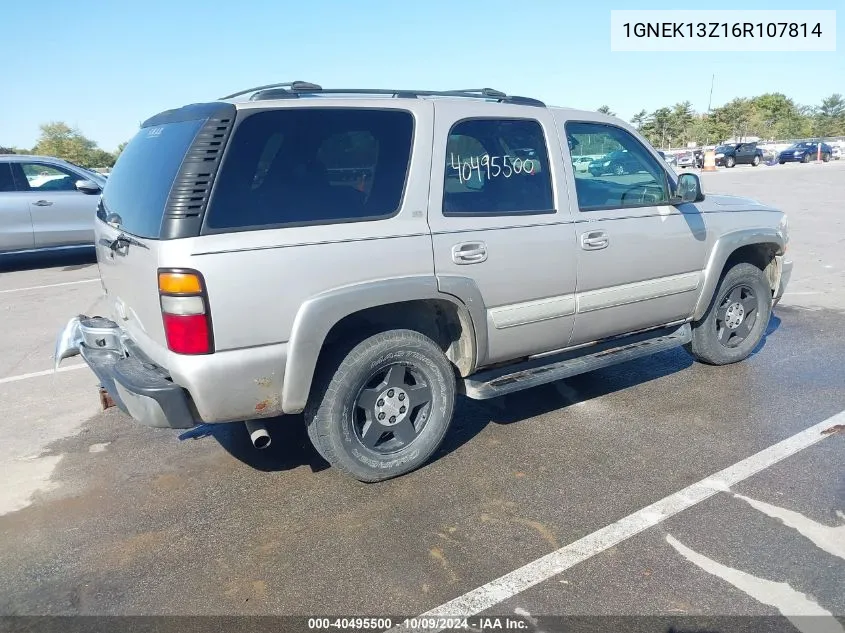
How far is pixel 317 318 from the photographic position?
324 cm

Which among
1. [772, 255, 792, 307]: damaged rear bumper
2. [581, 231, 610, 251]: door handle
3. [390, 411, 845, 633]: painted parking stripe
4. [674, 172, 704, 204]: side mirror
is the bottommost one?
[390, 411, 845, 633]: painted parking stripe

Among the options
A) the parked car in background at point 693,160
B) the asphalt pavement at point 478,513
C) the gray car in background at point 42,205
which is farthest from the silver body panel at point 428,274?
the parked car in background at point 693,160

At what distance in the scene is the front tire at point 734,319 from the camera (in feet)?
17.1

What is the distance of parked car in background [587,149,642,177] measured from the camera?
454cm

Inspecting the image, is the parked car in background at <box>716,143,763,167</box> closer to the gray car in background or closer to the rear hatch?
the gray car in background

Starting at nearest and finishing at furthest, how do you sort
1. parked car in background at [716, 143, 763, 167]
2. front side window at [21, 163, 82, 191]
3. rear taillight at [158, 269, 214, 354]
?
rear taillight at [158, 269, 214, 354] → front side window at [21, 163, 82, 191] → parked car in background at [716, 143, 763, 167]

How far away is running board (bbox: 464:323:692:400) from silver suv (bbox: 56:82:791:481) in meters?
0.02

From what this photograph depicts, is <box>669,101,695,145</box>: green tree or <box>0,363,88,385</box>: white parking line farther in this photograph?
<box>669,101,695,145</box>: green tree

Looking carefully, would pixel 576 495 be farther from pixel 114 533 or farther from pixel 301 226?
pixel 114 533

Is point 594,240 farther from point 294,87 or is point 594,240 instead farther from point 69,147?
point 69,147

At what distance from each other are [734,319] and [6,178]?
10.4 meters

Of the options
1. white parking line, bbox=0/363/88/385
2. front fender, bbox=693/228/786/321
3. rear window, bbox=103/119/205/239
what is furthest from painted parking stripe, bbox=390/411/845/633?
white parking line, bbox=0/363/88/385

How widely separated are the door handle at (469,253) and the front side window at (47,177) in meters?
9.28

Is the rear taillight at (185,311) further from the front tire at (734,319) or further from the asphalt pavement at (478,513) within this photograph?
the front tire at (734,319)
